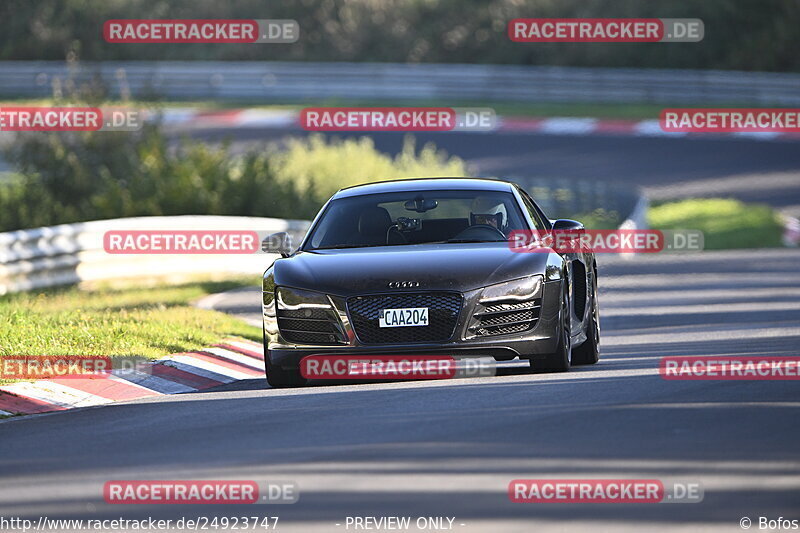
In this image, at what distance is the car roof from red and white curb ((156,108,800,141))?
26245 millimetres

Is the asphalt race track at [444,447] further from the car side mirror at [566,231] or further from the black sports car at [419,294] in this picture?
the car side mirror at [566,231]

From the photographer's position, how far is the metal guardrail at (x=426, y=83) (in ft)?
137

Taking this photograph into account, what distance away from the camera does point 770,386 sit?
10.7m

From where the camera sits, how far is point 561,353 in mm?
11609

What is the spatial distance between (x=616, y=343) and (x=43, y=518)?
875 centimetres

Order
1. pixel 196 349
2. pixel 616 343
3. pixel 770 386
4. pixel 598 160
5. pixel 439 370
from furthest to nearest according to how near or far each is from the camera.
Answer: pixel 598 160, pixel 616 343, pixel 196 349, pixel 439 370, pixel 770 386

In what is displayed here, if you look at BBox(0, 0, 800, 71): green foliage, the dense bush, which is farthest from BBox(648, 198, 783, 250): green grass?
BBox(0, 0, 800, 71): green foliage

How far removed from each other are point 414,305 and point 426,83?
34912 mm

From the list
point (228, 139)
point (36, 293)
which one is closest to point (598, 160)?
point (228, 139)

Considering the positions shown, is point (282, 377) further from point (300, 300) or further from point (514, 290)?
point (514, 290)

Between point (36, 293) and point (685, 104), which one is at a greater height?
point (685, 104)

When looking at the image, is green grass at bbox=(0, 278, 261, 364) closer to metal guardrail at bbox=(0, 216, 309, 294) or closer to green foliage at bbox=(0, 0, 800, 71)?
metal guardrail at bbox=(0, 216, 309, 294)

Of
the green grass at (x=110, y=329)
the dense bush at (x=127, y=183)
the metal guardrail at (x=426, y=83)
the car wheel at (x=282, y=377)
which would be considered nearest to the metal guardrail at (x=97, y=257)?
the green grass at (x=110, y=329)

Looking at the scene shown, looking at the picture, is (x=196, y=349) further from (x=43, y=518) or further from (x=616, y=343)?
(x=43, y=518)
